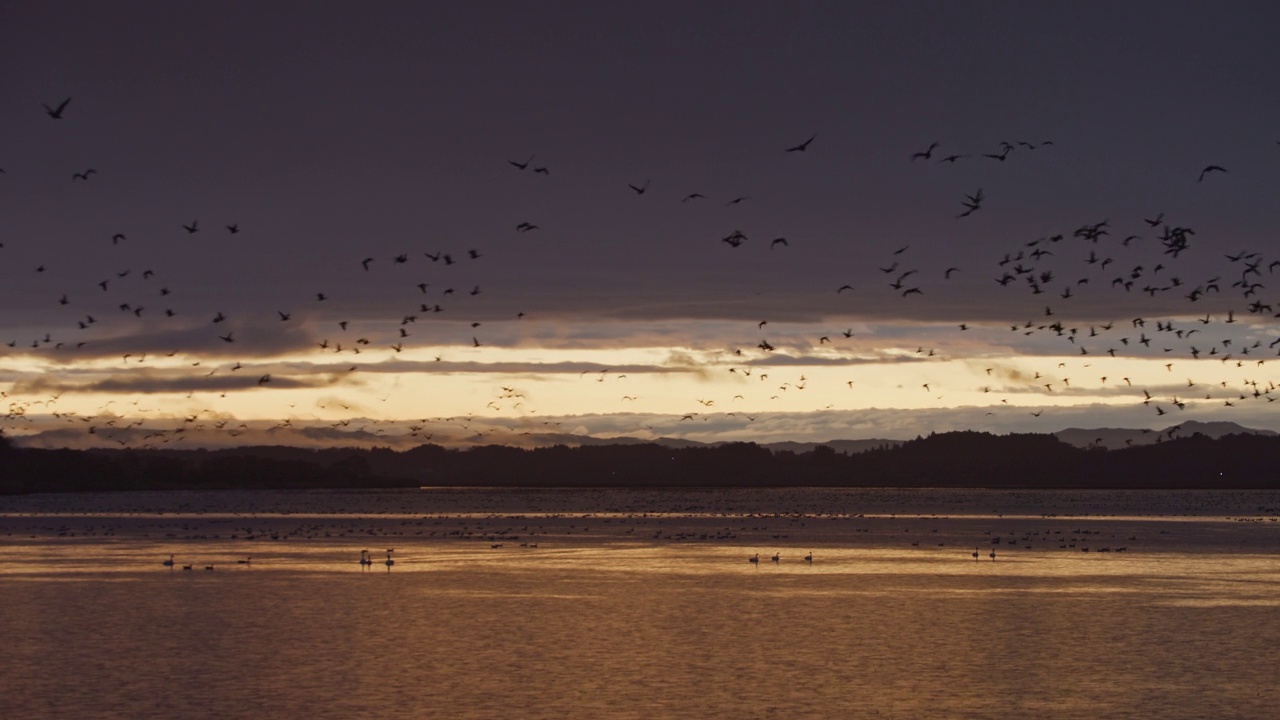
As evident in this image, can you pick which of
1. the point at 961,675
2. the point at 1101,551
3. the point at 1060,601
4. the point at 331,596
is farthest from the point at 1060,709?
the point at 1101,551

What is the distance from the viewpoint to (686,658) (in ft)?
105

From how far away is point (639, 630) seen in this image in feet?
120

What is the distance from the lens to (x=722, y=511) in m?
126

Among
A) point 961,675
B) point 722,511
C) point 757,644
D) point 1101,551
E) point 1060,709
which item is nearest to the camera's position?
point 1060,709

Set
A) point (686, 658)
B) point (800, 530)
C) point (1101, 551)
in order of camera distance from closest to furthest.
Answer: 1. point (686, 658)
2. point (1101, 551)
3. point (800, 530)

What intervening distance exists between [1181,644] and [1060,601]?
31.6 feet

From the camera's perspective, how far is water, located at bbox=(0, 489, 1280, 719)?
27203 millimetres

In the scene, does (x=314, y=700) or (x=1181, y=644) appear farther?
(x=1181, y=644)

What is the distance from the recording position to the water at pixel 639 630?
27.2 metres

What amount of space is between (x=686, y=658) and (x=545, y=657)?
10.2ft

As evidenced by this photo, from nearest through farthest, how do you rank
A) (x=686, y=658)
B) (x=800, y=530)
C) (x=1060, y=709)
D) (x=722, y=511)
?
(x=1060, y=709) < (x=686, y=658) < (x=800, y=530) < (x=722, y=511)

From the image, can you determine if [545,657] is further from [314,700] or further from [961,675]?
[961,675]

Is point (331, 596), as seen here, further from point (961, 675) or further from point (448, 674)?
point (961, 675)

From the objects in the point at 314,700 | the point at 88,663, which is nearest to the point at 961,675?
the point at 314,700
